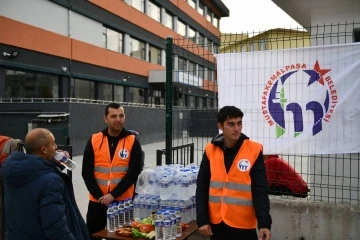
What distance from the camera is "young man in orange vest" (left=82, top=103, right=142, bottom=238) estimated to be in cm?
434

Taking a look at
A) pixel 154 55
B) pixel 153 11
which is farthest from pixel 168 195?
pixel 153 11

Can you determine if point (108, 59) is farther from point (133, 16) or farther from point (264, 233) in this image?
point (264, 233)

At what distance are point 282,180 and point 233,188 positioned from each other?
267cm

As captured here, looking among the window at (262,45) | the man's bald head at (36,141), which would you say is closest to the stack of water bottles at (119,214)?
the man's bald head at (36,141)

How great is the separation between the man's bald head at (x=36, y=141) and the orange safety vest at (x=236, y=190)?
145 cm

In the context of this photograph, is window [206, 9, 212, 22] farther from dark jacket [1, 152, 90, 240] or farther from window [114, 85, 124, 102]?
dark jacket [1, 152, 90, 240]

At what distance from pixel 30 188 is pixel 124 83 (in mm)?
26592

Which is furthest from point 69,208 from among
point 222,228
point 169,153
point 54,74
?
point 54,74

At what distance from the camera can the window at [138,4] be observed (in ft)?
99.2

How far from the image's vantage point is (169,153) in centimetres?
579

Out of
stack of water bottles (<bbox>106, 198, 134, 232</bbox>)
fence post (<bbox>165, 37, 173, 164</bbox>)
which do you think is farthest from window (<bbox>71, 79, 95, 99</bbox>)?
stack of water bottles (<bbox>106, 198, 134, 232</bbox>)

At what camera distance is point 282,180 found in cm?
576

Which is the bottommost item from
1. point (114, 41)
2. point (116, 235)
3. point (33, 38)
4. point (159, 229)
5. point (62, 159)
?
point (116, 235)

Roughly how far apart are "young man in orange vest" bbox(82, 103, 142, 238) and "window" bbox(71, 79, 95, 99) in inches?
757
